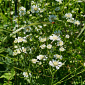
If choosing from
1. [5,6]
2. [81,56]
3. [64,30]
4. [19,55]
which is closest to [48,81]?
[19,55]

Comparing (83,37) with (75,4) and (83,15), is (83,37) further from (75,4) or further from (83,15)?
(75,4)

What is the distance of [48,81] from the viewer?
137 centimetres

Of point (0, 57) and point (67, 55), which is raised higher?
point (0, 57)

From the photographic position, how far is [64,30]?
2.07m

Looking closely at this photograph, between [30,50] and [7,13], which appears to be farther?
[7,13]

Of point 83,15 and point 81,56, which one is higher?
point 83,15

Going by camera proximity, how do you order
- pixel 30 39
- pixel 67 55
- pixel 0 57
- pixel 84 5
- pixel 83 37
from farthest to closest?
1. pixel 84 5
2. pixel 83 37
3. pixel 67 55
4. pixel 30 39
5. pixel 0 57

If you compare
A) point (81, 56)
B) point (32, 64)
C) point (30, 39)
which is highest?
point (30, 39)

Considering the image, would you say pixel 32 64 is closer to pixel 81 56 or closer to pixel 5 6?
pixel 81 56

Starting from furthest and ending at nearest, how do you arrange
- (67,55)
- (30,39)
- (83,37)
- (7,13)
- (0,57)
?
(7,13), (83,37), (67,55), (30,39), (0,57)

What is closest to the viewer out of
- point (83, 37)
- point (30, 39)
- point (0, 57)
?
point (0, 57)

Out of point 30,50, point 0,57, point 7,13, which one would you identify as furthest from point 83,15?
point 0,57

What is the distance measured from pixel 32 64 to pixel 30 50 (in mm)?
111

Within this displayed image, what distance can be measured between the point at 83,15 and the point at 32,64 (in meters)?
1.27
